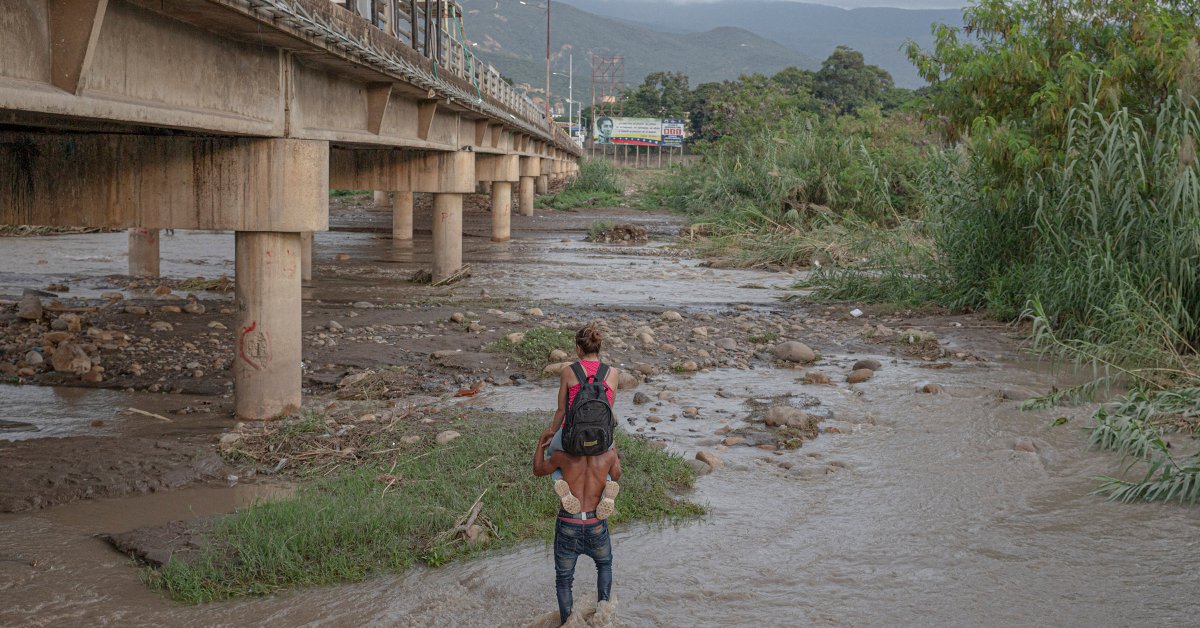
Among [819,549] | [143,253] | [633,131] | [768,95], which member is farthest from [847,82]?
[819,549]

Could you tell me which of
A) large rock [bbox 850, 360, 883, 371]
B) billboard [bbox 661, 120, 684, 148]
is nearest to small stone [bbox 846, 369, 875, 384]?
large rock [bbox 850, 360, 883, 371]

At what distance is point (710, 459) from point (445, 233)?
483 inches

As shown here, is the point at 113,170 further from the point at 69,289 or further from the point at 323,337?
the point at 69,289

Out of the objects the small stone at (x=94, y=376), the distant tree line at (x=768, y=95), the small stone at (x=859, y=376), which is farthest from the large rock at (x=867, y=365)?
the distant tree line at (x=768, y=95)

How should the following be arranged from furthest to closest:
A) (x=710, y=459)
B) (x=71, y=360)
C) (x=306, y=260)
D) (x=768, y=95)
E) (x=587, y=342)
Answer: (x=768, y=95) → (x=306, y=260) → (x=71, y=360) → (x=710, y=459) → (x=587, y=342)

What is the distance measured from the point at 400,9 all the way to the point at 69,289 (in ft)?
22.1

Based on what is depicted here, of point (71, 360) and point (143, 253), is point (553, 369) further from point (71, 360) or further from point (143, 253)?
point (143, 253)

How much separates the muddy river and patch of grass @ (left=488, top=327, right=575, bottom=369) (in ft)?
3.75

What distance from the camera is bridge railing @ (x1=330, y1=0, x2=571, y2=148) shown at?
465 inches

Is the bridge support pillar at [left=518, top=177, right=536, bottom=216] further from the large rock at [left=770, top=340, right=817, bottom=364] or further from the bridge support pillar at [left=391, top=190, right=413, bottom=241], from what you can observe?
the large rock at [left=770, top=340, right=817, bottom=364]

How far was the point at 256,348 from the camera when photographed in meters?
8.66

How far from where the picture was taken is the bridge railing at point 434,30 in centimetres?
1180

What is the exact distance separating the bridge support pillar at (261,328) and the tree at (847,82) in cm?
7473

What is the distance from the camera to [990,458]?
849 cm
